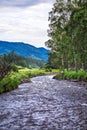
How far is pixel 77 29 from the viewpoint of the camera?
165 ft

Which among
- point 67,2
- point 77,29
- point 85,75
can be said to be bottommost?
point 85,75

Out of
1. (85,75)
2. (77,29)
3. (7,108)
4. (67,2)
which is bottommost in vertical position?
(85,75)

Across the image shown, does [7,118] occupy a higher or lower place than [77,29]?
lower

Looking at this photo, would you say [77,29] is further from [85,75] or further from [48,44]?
[48,44]

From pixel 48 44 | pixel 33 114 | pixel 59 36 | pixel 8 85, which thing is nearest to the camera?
pixel 33 114

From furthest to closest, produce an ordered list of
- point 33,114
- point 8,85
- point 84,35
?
1. point 84,35
2. point 8,85
3. point 33,114

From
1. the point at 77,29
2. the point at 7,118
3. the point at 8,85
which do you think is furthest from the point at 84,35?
the point at 7,118

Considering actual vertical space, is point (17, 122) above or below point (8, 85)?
above

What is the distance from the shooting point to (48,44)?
3482 inches

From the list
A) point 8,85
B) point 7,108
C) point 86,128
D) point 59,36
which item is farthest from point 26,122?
point 59,36

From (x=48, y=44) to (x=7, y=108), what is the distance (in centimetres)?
6896

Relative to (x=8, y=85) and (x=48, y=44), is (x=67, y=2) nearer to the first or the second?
(x=48, y=44)

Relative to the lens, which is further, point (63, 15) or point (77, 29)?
point (63, 15)

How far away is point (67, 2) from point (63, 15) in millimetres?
3923
